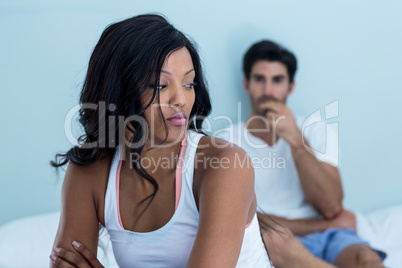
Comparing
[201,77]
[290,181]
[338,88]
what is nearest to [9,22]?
[201,77]

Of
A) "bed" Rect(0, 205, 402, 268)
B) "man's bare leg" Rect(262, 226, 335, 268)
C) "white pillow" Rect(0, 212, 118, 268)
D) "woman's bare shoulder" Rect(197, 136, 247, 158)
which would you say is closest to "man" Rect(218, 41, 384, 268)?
"bed" Rect(0, 205, 402, 268)

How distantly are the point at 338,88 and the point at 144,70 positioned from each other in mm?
1544

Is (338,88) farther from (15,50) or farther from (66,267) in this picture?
(66,267)

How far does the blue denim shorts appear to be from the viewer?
1.78 m

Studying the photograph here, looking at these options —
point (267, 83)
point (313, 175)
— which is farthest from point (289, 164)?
point (267, 83)

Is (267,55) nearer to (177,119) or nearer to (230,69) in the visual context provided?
(230,69)

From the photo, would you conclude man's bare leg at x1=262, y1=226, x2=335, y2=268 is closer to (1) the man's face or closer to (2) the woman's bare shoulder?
(2) the woman's bare shoulder

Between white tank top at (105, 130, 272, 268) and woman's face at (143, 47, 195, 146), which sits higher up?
woman's face at (143, 47, 195, 146)

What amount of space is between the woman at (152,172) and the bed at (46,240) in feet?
1.24

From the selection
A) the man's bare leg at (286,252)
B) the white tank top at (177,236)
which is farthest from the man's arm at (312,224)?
the white tank top at (177,236)

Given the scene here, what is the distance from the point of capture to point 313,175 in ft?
6.75

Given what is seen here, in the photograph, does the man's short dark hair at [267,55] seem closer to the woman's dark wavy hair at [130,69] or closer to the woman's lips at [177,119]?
the woman's dark wavy hair at [130,69]

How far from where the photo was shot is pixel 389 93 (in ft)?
7.93

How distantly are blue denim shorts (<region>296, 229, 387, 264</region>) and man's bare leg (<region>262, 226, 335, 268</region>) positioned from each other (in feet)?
0.85
